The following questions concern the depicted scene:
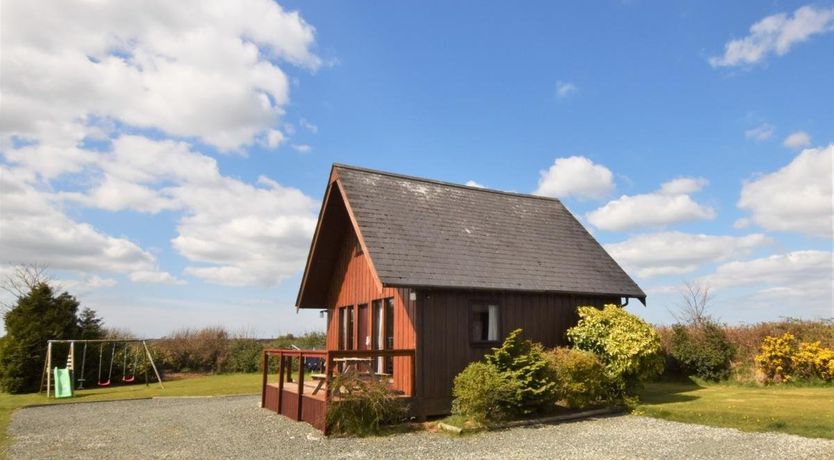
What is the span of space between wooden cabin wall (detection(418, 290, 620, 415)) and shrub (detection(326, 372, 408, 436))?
166 cm

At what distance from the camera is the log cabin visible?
47.7 ft

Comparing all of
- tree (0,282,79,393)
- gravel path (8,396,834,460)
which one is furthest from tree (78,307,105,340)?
gravel path (8,396,834,460)

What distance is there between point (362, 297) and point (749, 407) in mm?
10921

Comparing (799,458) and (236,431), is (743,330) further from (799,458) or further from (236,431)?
(236,431)

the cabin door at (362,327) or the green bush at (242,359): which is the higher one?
the cabin door at (362,327)

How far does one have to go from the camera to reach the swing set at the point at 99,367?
22.5 meters

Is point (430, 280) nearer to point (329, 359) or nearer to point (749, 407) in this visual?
point (329, 359)

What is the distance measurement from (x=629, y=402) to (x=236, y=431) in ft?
32.7

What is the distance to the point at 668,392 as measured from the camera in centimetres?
1898

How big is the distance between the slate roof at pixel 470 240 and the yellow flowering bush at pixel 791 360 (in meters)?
5.44

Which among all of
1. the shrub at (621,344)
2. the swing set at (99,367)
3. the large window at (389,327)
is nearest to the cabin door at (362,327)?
the large window at (389,327)

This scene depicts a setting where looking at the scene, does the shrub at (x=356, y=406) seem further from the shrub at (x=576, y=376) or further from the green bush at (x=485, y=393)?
the shrub at (x=576, y=376)

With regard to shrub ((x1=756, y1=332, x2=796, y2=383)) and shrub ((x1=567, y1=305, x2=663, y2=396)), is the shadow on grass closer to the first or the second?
shrub ((x1=567, y1=305, x2=663, y2=396))

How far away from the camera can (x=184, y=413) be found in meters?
16.9
